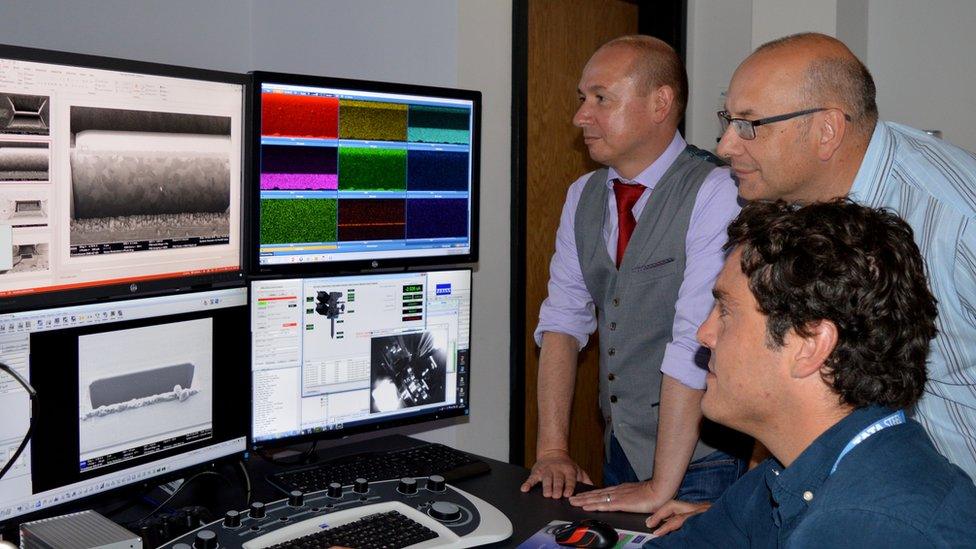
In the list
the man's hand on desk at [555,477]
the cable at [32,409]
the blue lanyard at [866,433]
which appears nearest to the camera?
the blue lanyard at [866,433]

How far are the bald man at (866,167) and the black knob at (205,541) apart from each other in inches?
47.1

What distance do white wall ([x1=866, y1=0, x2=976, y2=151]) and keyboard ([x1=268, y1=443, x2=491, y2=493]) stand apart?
2.69m

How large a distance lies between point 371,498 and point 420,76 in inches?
61.4

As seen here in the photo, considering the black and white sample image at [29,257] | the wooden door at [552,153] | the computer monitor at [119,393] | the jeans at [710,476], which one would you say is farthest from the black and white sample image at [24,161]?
the wooden door at [552,153]

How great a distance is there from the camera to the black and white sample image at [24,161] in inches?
59.5

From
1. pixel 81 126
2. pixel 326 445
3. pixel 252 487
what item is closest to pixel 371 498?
pixel 252 487

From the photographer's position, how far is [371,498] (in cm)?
186

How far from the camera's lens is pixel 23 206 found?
1.55m

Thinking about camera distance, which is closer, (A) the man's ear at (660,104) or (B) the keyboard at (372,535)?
(B) the keyboard at (372,535)

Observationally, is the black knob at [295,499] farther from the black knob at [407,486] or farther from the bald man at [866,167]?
the bald man at [866,167]

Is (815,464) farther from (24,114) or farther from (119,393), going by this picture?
(24,114)

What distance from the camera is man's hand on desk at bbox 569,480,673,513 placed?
191cm

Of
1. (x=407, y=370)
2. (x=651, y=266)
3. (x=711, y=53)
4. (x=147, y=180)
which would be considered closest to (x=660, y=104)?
(x=651, y=266)

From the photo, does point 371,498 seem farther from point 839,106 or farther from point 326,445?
point 839,106
